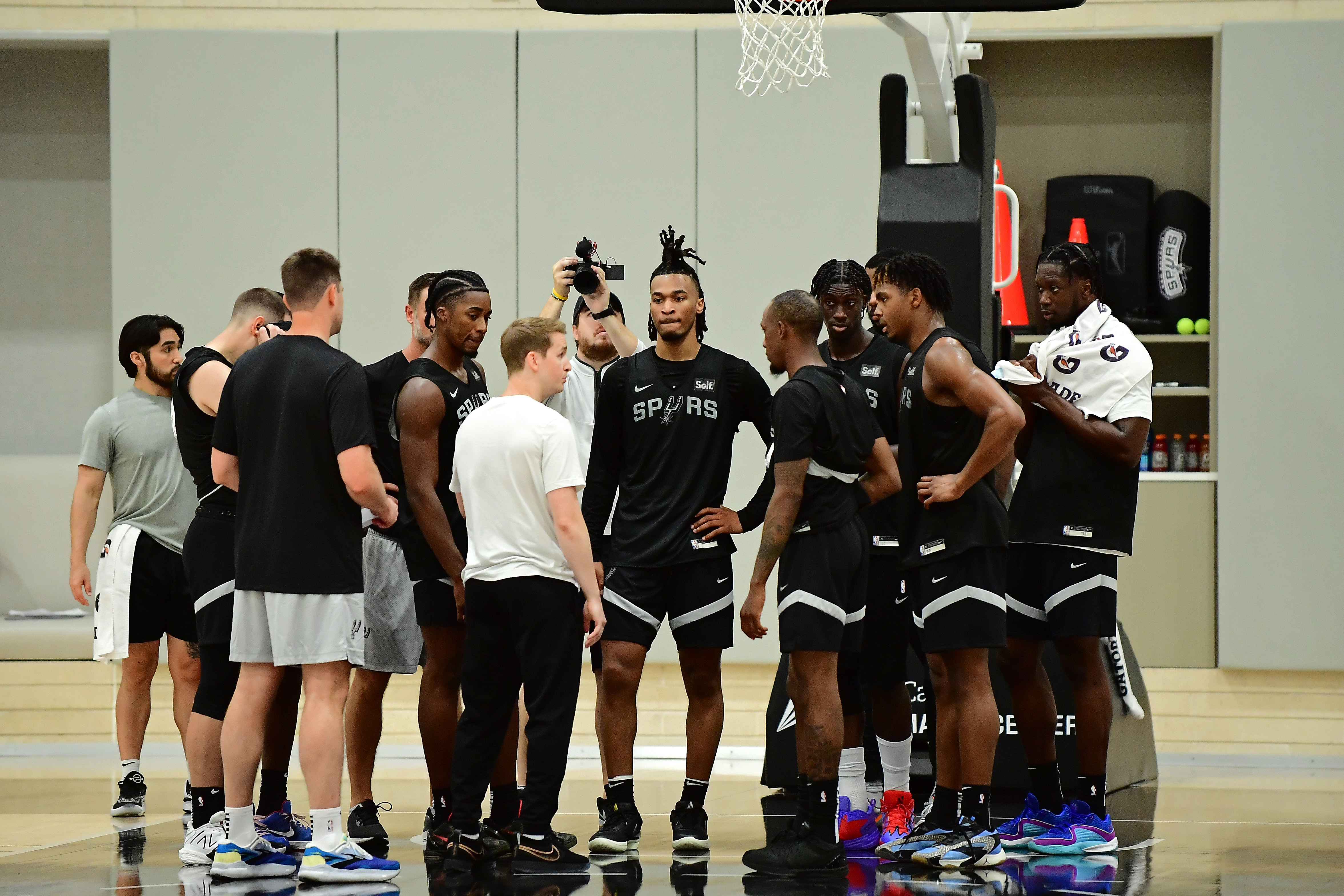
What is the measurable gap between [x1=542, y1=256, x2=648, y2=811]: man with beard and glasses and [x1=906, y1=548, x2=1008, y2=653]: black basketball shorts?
1.38 meters

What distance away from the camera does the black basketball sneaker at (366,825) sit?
15.7 feet

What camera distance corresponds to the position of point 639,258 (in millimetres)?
7977

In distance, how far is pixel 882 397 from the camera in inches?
200

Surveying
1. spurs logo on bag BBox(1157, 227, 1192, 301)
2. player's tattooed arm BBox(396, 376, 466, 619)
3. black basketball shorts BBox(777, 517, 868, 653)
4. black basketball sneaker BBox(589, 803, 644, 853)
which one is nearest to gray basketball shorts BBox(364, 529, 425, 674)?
player's tattooed arm BBox(396, 376, 466, 619)

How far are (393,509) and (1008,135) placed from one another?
585cm

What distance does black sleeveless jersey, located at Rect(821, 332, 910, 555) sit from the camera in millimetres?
5082

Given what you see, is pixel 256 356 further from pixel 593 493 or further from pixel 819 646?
pixel 819 646

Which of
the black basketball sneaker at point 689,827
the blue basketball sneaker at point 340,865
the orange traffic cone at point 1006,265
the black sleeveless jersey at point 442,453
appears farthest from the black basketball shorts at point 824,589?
the orange traffic cone at point 1006,265

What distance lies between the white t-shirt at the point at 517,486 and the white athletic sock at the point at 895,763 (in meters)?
1.41

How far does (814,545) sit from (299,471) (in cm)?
161

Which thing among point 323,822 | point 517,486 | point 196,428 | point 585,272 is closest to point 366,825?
point 323,822

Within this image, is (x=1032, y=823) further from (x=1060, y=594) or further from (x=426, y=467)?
(x=426, y=467)

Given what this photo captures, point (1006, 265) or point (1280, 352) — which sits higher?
point (1006, 265)

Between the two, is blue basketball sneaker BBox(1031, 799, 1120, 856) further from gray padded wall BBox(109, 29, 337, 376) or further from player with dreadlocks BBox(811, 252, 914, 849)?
gray padded wall BBox(109, 29, 337, 376)
